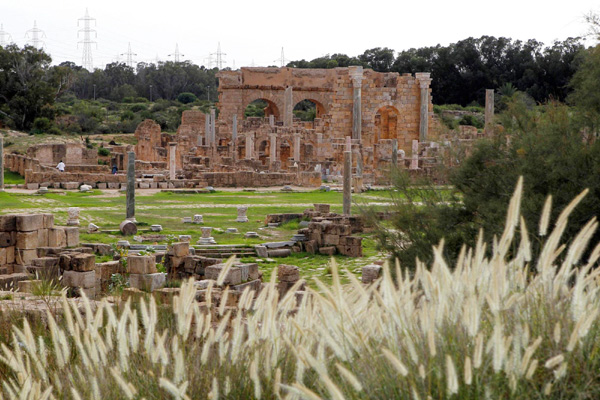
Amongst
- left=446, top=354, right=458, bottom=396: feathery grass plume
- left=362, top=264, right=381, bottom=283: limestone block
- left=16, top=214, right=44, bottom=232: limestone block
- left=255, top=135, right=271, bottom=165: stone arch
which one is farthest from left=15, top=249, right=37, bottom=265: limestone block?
left=255, top=135, right=271, bottom=165: stone arch

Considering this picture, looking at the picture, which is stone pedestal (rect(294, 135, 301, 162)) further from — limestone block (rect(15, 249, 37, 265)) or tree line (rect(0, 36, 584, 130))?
limestone block (rect(15, 249, 37, 265))

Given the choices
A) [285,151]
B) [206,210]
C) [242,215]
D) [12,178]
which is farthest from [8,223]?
[285,151]

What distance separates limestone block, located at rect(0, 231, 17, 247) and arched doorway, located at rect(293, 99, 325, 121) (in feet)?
142

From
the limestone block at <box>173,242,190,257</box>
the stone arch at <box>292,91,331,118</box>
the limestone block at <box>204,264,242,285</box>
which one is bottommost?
the limestone block at <box>204,264,242,285</box>

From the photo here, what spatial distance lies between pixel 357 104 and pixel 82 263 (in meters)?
31.2

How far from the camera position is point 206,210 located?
23125mm

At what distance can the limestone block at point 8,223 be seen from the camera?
527 inches

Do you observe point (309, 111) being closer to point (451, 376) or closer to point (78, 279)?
point (78, 279)

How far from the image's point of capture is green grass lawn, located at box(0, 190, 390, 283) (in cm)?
1573

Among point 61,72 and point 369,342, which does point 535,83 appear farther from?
point 369,342

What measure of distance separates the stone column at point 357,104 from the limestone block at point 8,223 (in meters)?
29.7

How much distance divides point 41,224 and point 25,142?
33.9 meters

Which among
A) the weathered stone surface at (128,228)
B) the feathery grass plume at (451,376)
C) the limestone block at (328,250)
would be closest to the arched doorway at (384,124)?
the weathered stone surface at (128,228)

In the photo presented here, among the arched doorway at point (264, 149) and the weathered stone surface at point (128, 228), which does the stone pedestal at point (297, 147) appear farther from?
the weathered stone surface at point (128, 228)
